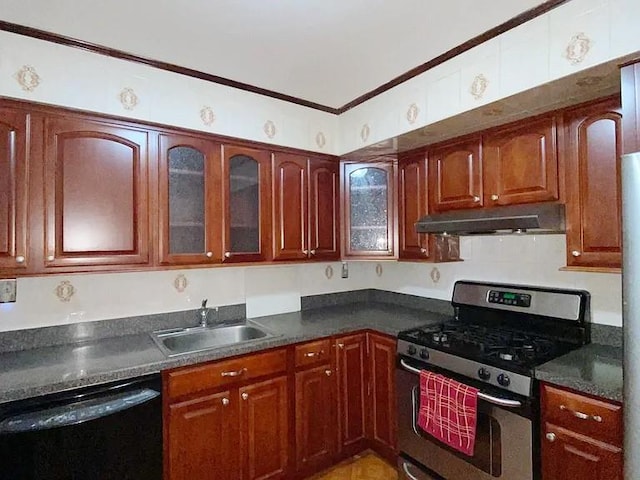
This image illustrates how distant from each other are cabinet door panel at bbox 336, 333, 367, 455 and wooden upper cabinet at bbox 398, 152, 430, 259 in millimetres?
671

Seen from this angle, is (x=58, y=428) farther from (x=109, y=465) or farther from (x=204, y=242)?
(x=204, y=242)

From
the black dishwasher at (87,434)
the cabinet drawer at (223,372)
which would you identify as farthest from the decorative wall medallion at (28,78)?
the cabinet drawer at (223,372)

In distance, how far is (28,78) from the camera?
5.51 ft

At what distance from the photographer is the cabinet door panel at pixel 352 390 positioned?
2340 millimetres

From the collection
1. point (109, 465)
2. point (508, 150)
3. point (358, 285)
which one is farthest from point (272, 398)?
point (508, 150)

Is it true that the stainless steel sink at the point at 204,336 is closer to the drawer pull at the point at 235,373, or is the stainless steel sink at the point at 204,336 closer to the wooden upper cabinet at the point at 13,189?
the drawer pull at the point at 235,373

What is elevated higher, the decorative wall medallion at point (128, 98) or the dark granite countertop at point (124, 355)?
the decorative wall medallion at point (128, 98)

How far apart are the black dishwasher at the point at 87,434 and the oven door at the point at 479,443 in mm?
1287

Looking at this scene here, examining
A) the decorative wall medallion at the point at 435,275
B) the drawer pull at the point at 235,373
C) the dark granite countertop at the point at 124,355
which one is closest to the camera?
Result: the dark granite countertop at the point at 124,355

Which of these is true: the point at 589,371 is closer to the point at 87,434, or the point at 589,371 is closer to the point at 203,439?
the point at 203,439

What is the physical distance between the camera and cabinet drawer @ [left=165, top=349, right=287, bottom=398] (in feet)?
5.77

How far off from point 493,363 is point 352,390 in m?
0.98

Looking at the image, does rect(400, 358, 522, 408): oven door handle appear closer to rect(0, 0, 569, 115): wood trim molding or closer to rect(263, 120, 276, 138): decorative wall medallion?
rect(0, 0, 569, 115): wood trim molding

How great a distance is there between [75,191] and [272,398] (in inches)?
57.3
